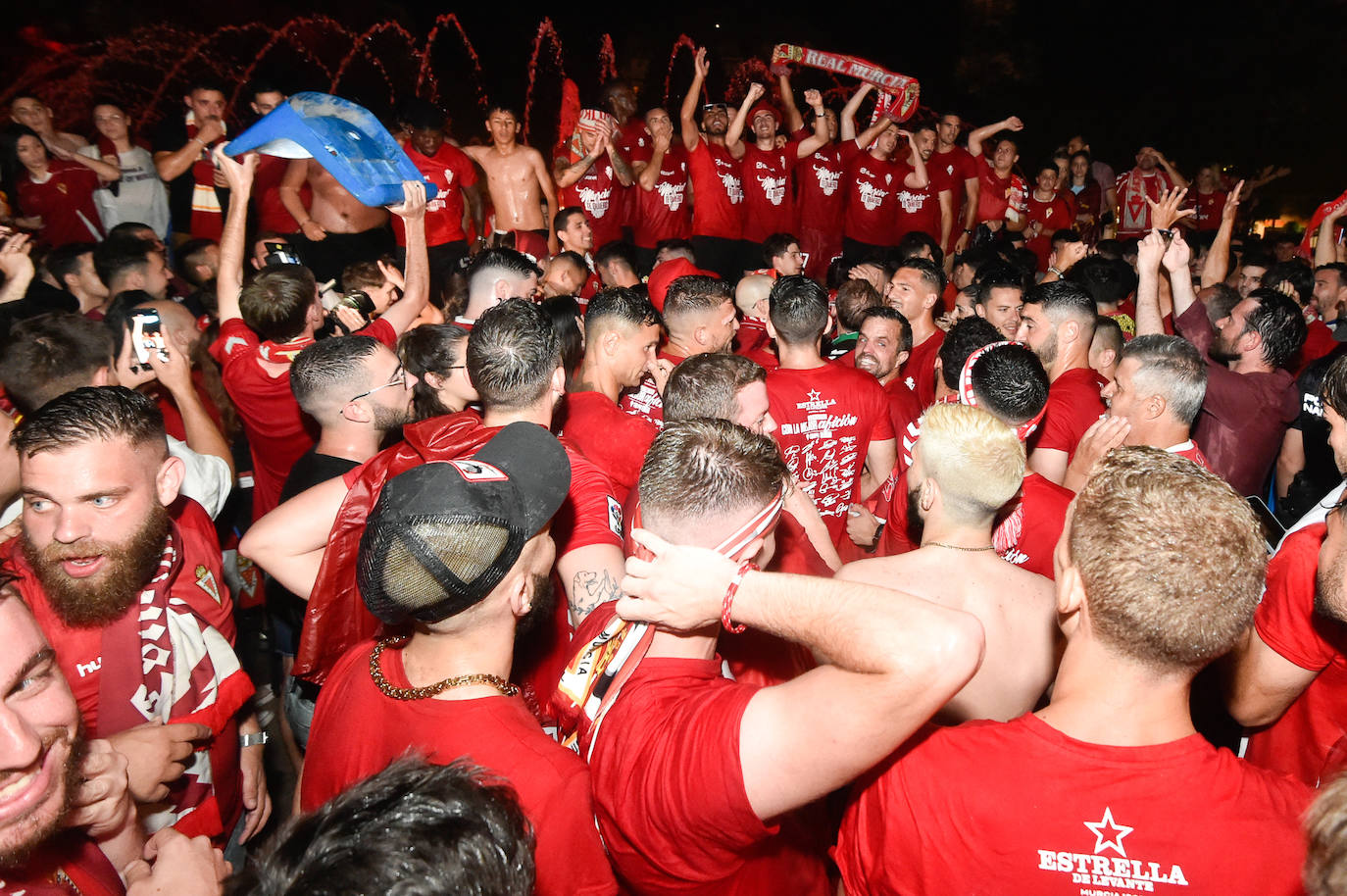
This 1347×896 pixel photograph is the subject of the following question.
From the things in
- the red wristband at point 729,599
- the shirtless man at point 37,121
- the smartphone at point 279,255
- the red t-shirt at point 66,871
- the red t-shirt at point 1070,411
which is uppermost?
the shirtless man at point 37,121

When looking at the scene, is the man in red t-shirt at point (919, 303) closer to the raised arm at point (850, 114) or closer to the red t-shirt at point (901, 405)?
the red t-shirt at point (901, 405)

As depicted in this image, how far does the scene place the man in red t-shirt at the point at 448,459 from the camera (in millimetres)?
2756

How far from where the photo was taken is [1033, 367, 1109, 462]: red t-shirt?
4.23 meters

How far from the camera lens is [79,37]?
57.2ft

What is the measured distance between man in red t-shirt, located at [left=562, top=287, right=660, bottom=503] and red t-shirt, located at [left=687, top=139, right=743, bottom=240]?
6165 mm

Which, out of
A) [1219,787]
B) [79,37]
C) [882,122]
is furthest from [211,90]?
[79,37]

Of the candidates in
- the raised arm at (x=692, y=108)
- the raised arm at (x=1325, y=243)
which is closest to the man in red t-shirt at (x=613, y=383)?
the raised arm at (x=692, y=108)

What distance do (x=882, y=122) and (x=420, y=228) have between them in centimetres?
733

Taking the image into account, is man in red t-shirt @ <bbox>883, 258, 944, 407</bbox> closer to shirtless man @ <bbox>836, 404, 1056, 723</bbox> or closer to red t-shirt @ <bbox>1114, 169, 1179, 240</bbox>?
shirtless man @ <bbox>836, 404, 1056, 723</bbox>

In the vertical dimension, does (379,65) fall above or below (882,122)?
above

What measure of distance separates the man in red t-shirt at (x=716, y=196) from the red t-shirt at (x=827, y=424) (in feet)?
20.0

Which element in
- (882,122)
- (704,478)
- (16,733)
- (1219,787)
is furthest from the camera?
(882,122)

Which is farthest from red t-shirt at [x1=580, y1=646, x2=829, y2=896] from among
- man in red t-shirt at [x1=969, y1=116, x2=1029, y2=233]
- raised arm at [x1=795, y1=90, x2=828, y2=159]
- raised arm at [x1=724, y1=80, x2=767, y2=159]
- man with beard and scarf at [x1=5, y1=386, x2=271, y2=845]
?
man in red t-shirt at [x1=969, y1=116, x2=1029, y2=233]

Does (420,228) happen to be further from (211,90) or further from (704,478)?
(211,90)
